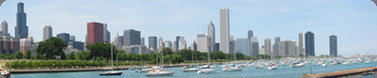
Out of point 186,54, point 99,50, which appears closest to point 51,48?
point 99,50

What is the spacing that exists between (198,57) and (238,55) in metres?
46.8

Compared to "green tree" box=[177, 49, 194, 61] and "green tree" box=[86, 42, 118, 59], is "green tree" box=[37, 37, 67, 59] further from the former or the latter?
"green tree" box=[177, 49, 194, 61]

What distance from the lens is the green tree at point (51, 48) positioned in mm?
94250

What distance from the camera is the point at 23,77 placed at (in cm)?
6438

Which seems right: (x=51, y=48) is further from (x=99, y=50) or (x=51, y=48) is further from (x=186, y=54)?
(x=186, y=54)

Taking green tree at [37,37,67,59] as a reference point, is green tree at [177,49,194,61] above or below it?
below

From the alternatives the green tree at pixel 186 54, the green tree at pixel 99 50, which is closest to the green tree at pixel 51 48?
the green tree at pixel 99 50

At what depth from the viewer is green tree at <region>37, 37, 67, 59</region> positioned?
309 ft

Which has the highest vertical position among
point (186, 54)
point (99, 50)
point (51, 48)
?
point (51, 48)

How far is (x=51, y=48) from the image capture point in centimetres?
9425

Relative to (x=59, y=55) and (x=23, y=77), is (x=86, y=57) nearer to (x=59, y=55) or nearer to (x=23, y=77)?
(x=59, y=55)

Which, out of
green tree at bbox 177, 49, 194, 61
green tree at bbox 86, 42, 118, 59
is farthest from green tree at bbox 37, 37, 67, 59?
green tree at bbox 177, 49, 194, 61

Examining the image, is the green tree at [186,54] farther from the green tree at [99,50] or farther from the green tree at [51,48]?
the green tree at [51,48]

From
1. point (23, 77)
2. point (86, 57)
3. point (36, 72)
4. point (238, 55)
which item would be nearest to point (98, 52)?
point (86, 57)
